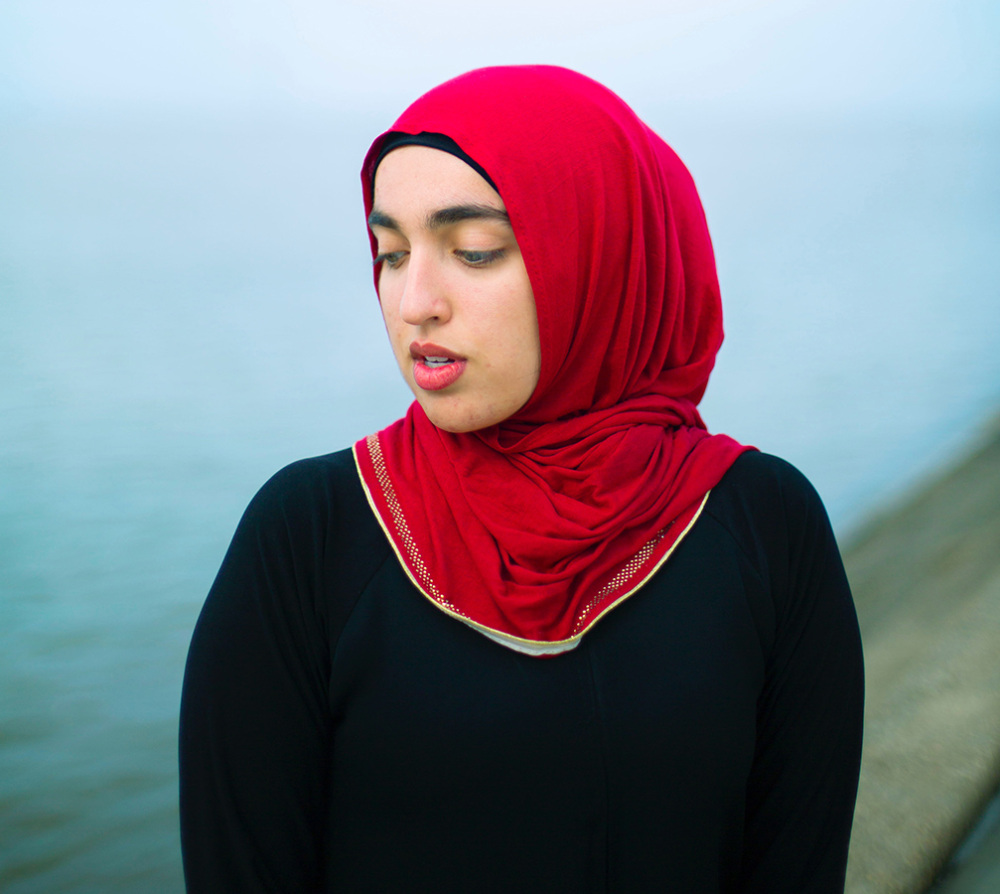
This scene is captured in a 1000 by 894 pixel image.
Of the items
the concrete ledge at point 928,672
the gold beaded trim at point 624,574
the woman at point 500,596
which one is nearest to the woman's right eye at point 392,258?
the woman at point 500,596

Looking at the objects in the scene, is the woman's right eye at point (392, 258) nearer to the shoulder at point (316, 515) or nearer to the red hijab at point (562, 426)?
the red hijab at point (562, 426)

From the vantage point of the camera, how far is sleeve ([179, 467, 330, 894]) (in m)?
0.75

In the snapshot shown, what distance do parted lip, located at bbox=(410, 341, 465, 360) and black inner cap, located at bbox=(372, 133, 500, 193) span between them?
0.14 meters

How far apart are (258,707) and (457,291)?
41cm

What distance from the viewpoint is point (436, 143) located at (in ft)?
2.41

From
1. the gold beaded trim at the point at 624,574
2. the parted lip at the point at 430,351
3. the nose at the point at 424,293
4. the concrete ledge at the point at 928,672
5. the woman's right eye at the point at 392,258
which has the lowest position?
the concrete ledge at the point at 928,672

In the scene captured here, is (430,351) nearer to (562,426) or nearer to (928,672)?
(562,426)

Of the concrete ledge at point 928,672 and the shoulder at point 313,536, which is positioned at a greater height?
the shoulder at point 313,536

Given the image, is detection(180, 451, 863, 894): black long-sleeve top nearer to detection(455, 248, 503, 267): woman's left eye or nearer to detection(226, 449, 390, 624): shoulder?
detection(226, 449, 390, 624): shoulder

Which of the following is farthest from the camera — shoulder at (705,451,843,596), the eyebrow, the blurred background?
the blurred background

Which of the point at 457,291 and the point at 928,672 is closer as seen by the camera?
the point at 457,291

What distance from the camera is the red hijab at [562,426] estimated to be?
75 centimetres

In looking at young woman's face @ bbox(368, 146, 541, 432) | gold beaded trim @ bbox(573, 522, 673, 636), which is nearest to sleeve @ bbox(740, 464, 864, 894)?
gold beaded trim @ bbox(573, 522, 673, 636)

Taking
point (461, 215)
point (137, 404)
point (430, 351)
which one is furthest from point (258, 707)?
point (137, 404)
